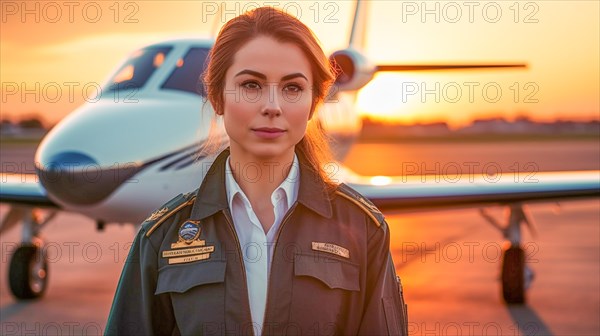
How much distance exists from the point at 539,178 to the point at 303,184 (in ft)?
23.2

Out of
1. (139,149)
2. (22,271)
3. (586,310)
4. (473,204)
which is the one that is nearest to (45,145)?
(139,149)

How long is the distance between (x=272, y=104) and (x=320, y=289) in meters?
0.43

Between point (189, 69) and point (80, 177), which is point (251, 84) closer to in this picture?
point (80, 177)

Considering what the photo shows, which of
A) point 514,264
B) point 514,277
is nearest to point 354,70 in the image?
point 514,264

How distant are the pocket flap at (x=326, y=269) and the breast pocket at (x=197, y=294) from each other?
17 cm

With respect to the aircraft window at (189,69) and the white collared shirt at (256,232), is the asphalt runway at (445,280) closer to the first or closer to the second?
the aircraft window at (189,69)

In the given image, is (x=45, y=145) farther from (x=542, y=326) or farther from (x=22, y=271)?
(x=542, y=326)

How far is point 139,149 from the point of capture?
630 cm

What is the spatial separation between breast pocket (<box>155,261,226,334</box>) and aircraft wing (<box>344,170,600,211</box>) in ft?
20.4

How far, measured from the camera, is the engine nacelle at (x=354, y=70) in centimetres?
930

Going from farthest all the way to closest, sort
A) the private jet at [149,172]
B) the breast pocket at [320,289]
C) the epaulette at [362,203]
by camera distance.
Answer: the private jet at [149,172]
the epaulette at [362,203]
the breast pocket at [320,289]

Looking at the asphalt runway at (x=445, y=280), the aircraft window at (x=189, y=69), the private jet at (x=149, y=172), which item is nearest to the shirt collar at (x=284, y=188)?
the private jet at (x=149, y=172)

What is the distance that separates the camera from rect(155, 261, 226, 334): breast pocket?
1848mm

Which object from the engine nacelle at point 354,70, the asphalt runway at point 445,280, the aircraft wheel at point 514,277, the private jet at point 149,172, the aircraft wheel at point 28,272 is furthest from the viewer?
the engine nacelle at point 354,70
